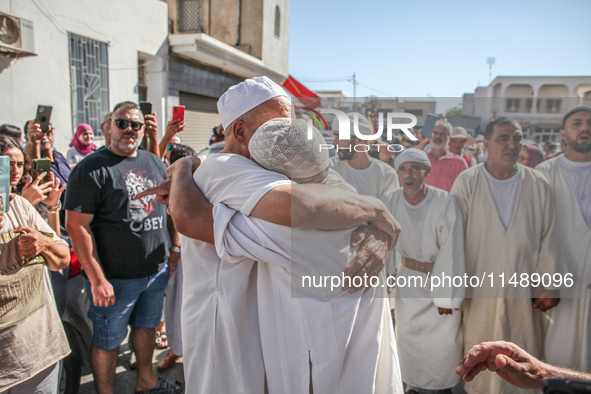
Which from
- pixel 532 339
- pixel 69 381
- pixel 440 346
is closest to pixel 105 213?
pixel 69 381

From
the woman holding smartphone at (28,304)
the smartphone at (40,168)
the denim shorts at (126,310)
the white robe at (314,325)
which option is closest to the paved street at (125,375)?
the denim shorts at (126,310)

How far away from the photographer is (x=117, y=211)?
2.51 m

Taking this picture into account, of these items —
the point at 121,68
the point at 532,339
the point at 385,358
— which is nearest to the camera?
the point at 385,358

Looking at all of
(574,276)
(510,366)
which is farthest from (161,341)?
(574,276)

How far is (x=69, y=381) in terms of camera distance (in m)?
2.47

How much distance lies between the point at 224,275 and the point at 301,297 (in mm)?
281

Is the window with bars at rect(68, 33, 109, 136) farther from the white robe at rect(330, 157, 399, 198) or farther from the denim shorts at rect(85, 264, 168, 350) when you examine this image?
the white robe at rect(330, 157, 399, 198)

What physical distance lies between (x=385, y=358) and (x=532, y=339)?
5.19 feet

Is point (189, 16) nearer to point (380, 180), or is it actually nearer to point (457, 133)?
point (380, 180)

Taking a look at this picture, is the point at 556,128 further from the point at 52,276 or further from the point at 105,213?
the point at 52,276

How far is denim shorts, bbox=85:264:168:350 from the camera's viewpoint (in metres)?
2.48

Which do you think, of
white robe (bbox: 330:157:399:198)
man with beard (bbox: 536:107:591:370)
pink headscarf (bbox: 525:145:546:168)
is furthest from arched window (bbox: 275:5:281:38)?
man with beard (bbox: 536:107:591:370)

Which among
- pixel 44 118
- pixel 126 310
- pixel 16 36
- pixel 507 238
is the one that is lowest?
pixel 126 310

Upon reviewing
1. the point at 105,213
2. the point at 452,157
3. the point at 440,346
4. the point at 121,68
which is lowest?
the point at 440,346
